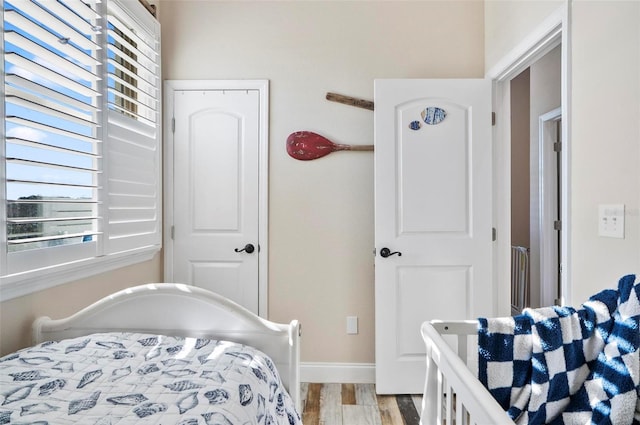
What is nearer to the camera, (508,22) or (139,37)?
(508,22)

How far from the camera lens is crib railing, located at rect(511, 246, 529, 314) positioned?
12.1ft

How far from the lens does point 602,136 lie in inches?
56.6

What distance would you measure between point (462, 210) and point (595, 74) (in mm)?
1118

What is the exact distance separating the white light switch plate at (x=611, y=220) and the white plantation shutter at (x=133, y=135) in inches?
84.0

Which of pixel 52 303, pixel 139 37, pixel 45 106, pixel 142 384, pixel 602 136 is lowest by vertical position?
pixel 142 384

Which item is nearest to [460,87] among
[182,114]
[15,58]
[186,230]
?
[182,114]

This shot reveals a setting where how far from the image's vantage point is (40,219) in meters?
1.51

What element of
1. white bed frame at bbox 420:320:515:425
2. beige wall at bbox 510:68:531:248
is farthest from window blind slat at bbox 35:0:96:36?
beige wall at bbox 510:68:531:248

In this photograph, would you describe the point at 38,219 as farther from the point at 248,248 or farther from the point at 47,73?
the point at 248,248

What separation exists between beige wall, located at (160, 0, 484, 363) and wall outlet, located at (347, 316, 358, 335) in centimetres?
3

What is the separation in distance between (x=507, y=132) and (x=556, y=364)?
5.93ft

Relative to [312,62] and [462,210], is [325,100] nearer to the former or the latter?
[312,62]

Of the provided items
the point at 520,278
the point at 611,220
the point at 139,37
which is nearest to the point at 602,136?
the point at 611,220

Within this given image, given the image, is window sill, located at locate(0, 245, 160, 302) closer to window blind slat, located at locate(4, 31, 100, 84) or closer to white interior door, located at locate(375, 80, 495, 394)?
window blind slat, located at locate(4, 31, 100, 84)
